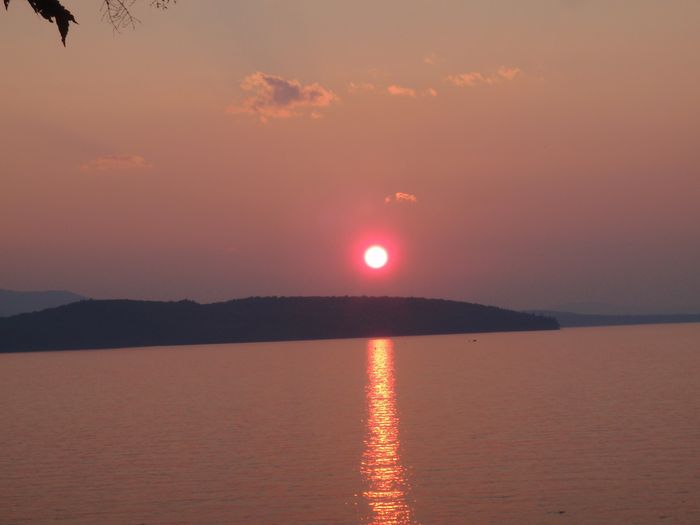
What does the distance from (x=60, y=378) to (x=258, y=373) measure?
34724 millimetres

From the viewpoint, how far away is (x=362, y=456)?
55.5m

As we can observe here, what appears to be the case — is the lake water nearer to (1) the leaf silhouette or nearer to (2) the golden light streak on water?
(2) the golden light streak on water

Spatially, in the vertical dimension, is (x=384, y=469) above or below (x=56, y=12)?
below

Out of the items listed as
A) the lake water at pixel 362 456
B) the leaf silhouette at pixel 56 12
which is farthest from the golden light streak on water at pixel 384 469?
the leaf silhouette at pixel 56 12

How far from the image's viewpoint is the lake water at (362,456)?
3941 centimetres

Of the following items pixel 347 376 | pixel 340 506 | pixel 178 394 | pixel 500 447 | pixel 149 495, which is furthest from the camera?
pixel 347 376

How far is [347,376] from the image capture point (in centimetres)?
15625

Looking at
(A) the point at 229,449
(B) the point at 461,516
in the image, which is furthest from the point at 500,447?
(B) the point at 461,516

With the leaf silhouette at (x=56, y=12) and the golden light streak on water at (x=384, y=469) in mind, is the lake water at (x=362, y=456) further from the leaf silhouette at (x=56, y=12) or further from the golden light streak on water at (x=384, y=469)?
the leaf silhouette at (x=56, y=12)

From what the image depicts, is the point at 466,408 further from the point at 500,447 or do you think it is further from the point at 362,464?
the point at 362,464

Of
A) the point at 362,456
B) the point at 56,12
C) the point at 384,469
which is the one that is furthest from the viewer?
the point at 362,456

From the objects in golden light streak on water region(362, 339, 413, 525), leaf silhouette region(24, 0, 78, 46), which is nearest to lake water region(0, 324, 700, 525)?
golden light streak on water region(362, 339, 413, 525)

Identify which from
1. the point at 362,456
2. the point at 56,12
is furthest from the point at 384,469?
the point at 56,12

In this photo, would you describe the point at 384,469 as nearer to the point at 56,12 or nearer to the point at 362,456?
the point at 362,456
